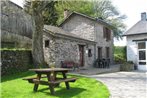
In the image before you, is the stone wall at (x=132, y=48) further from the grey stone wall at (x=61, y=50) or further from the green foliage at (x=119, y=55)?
the green foliage at (x=119, y=55)

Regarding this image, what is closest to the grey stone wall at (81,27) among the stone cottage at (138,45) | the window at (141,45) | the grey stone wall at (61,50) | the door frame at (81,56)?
the door frame at (81,56)

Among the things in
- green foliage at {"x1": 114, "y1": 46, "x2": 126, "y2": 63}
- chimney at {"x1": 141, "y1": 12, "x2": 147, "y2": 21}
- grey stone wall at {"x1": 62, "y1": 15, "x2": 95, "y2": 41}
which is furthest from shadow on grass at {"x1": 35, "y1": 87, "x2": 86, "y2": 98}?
green foliage at {"x1": 114, "y1": 46, "x2": 126, "y2": 63}

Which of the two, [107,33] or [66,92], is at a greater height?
[107,33]

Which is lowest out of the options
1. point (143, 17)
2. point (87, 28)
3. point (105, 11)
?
point (87, 28)

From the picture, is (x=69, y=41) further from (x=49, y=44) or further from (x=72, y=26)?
(x=72, y=26)

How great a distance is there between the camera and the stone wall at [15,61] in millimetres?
13930

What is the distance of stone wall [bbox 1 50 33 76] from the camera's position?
13930mm

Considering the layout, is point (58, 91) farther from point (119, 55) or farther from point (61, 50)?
point (119, 55)

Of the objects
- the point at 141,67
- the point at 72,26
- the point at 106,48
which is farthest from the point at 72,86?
the point at 106,48

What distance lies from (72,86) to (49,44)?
939cm

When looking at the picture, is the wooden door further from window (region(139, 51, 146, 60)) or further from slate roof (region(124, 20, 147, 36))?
window (region(139, 51, 146, 60))

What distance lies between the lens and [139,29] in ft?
70.6

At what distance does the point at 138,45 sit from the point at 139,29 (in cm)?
151

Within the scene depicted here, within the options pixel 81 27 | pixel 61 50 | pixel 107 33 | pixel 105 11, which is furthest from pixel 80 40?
pixel 105 11
